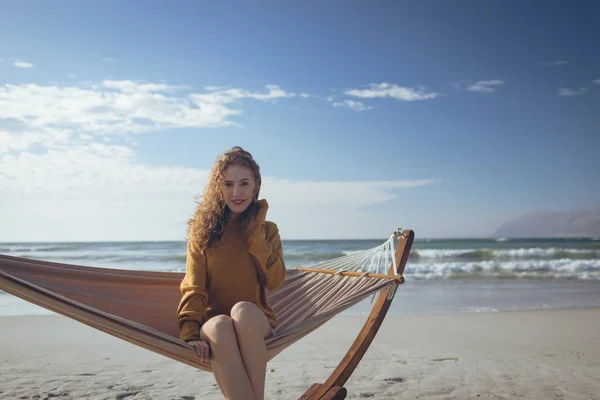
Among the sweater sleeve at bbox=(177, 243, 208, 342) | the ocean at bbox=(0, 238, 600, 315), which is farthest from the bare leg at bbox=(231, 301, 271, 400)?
the ocean at bbox=(0, 238, 600, 315)

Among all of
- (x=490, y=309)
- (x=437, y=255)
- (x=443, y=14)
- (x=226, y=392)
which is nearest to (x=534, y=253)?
(x=437, y=255)

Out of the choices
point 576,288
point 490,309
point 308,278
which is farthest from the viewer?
point 576,288

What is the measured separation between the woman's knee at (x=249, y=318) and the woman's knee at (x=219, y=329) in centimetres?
2

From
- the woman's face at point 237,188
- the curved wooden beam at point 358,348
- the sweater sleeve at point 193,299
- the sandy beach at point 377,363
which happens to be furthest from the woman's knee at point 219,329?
the sandy beach at point 377,363

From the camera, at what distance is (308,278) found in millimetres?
2426

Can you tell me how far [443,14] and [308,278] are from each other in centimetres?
626

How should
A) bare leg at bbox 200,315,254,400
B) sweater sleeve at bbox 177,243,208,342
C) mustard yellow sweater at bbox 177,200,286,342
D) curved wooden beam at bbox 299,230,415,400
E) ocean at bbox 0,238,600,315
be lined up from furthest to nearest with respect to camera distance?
1. ocean at bbox 0,238,600,315
2. curved wooden beam at bbox 299,230,415,400
3. mustard yellow sweater at bbox 177,200,286,342
4. sweater sleeve at bbox 177,243,208,342
5. bare leg at bbox 200,315,254,400

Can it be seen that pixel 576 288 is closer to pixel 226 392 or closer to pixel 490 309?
pixel 490 309

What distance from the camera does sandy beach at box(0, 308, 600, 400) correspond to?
8.11 ft

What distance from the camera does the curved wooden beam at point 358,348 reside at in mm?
1901

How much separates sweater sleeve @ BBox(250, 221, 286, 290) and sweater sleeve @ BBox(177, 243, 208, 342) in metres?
0.18

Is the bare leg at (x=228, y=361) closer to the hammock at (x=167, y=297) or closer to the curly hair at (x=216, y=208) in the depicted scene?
the hammock at (x=167, y=297)

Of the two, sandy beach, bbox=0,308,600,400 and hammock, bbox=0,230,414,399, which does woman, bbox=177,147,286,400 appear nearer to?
hammock, bbox=0,230,414,399

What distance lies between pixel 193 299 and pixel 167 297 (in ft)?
1.43
